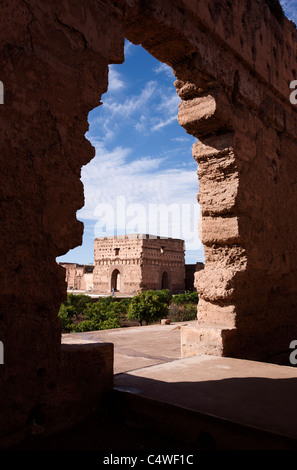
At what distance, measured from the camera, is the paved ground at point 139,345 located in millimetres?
3725

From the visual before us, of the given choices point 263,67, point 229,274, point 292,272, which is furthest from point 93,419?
point 263,67

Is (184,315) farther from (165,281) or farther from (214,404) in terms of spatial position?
(165,281)

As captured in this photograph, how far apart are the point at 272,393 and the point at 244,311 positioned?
4.59 feet

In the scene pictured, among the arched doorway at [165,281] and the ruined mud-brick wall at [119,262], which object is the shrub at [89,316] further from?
the arched doorway at [165,281]

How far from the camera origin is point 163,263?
87.6 feet

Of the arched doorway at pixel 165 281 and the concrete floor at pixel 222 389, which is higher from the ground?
the arched doorway at pixel 165 281

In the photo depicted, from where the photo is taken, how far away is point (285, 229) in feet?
15.5

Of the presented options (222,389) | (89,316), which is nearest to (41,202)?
(222,389)

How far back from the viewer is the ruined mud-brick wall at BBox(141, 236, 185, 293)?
25.4 meters

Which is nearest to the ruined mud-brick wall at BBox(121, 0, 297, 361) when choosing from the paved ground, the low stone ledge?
the low stone ledge

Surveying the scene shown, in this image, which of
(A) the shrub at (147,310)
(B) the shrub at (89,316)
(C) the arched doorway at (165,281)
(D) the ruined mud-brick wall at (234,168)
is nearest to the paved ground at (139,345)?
(D) the ruined mud-brick wall at (234,168)

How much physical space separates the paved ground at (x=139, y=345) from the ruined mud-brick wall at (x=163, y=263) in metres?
18.9

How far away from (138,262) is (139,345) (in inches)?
803

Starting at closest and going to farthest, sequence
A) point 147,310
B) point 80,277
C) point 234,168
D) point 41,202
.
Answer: point 41,202 < point 234,168 < point 147,310 < point 80,277
